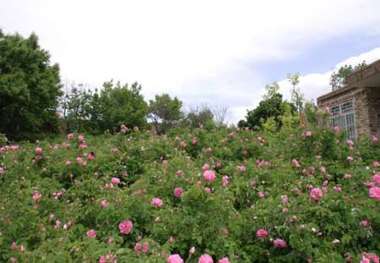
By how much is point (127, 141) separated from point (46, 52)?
18.2 metres

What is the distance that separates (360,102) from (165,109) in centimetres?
2509

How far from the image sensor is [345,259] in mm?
2238

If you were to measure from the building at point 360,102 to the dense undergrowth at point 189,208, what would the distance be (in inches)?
322

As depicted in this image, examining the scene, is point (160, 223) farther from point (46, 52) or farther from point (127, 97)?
point (127, 97)

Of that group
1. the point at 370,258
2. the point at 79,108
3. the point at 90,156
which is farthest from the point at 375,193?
the point at 79,108

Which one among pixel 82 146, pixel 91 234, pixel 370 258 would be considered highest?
pixel 82 146

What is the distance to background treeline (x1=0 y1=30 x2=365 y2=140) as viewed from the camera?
59.1ft

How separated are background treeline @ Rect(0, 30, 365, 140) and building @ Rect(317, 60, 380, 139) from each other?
4.15ft

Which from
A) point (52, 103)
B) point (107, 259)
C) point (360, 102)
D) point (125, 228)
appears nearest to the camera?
point (107, 259)

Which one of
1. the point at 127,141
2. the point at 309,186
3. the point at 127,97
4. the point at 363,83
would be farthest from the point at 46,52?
the point at 309,186

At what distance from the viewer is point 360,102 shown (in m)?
12.5

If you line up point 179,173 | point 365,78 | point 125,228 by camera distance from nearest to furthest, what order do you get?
point 125,228
point 179,173
point 365,78

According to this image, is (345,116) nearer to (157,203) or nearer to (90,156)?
(90,156)

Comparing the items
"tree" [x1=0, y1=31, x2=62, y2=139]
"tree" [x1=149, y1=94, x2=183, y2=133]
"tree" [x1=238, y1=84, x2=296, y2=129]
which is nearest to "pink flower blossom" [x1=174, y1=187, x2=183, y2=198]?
"tree" [x1=0, y1=31, x2=62, y2=139]
